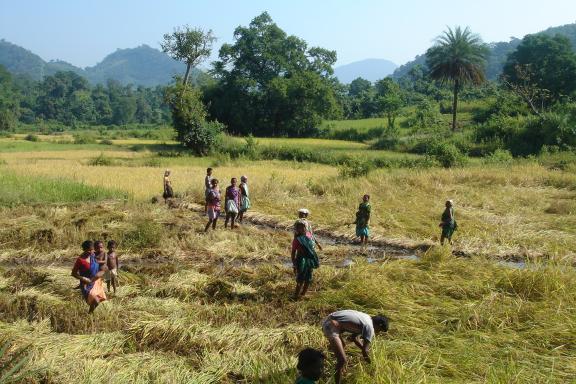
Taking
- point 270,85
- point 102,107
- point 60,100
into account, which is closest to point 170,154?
point 270,85

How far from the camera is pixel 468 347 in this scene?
19.5ft

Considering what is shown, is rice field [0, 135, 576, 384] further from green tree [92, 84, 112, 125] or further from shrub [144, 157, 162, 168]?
green tree [92, 84, 112, 125]

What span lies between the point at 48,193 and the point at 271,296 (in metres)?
11.5

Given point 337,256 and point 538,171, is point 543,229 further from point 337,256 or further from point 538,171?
point 538,171

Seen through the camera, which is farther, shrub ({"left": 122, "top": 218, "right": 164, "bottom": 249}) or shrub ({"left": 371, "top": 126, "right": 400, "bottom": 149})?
shrub ({"left": 371, "top": 126, "right": 400, "bottom": 149})

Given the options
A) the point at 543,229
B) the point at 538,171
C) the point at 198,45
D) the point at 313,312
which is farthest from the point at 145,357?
the point at 198,45

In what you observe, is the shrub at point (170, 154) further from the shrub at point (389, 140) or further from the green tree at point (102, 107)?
the green tree at point (102, 107)

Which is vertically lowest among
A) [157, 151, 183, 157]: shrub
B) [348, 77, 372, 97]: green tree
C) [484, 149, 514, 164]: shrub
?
[157, 151, 183, 157]: shrub

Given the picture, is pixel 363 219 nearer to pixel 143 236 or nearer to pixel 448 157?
pixel 143 236

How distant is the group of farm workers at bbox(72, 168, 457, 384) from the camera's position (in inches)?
204

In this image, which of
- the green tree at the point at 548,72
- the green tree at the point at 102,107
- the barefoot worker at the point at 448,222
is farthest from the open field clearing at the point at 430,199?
the green tree at the point at 102,107

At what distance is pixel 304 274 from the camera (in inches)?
302

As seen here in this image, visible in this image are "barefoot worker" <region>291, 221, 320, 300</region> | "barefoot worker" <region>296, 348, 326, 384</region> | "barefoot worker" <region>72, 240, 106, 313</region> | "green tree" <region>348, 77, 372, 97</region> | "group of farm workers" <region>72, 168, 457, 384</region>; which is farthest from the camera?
"green tree" <region>348, 77, 372, 97</region>

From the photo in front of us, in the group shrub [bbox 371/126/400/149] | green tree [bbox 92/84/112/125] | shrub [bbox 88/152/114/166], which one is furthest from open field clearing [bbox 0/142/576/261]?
green tree [bbox 92/84/112/125]
